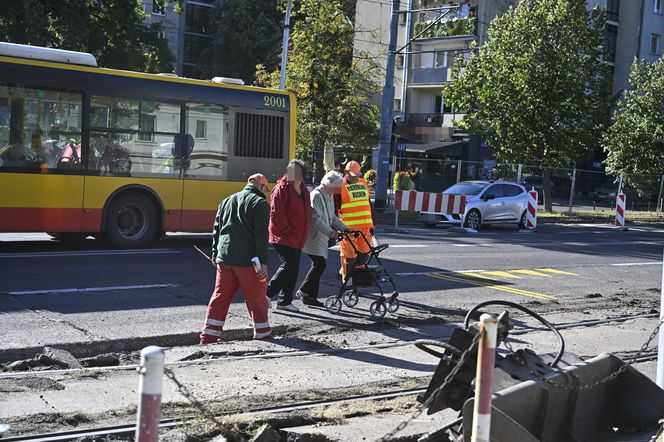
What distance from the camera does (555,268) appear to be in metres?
16.6

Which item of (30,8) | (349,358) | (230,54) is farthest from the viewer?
(230,54)

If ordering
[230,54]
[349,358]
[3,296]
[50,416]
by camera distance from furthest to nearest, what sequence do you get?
[230,54]
[3,296]
[349,358]
[50,416]

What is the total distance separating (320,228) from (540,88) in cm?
2782

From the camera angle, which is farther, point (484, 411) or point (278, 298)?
point (278, 298)

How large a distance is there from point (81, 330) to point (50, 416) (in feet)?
9.85

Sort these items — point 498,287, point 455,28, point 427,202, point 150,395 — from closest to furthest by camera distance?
point 150,395 → point 498,287 → point 427,202 → point 455,28

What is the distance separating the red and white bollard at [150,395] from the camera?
11.3ft

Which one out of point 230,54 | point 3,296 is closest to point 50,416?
point 3,296

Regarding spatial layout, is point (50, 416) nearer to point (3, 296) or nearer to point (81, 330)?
point (81, 330)

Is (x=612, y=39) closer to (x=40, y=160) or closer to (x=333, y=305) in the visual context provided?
(x=40, y=160)

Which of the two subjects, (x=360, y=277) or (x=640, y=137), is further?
(x=640, y=137)

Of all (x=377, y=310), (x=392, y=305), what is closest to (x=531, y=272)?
(x=392, y=305)

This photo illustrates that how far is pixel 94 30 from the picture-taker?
2762cm

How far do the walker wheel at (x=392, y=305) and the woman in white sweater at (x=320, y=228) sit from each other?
2.92 feet
